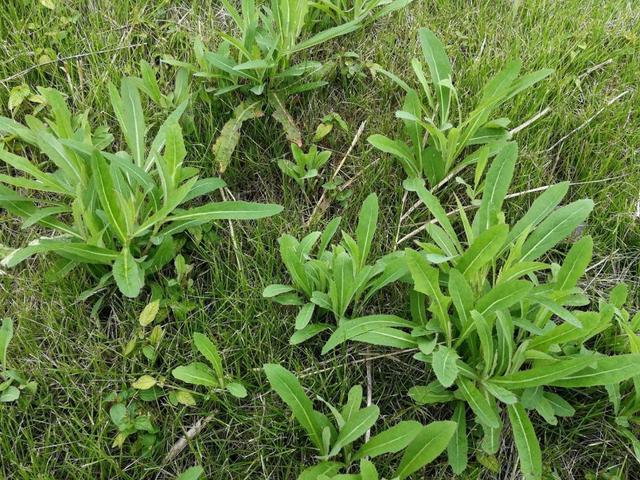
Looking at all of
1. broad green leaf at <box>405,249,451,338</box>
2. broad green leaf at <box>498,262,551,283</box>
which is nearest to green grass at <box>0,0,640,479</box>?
broad green leaf at <box>405,249,451,338</box>

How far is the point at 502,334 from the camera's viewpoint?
1.68 metres

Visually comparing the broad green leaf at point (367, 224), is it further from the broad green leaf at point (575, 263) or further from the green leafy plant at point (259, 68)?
the broad green leaf at point (575, 263)

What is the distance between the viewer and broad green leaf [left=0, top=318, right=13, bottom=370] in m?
1.73

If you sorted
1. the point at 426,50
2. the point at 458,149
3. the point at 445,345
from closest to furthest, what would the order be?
the point at 445,345, the point at 458,149, the point at 426,50

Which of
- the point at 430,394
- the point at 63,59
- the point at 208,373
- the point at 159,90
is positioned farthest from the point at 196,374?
the point at 63,59

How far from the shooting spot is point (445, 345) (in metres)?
1.80

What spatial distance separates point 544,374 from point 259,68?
1.45 m

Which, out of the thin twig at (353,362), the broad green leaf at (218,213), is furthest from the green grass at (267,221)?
the broad green leaf at (218,213)

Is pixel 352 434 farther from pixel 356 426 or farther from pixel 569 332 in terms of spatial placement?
pixel 569 332

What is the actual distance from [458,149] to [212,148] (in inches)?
35.8

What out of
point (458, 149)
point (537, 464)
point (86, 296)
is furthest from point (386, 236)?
point (86, 296)

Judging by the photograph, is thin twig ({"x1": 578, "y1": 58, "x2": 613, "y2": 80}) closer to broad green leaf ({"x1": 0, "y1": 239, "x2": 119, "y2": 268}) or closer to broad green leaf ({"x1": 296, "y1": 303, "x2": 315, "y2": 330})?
broad green leaf ({"x1": 296, "y1": 303, "x2": 315, "y2": 330})

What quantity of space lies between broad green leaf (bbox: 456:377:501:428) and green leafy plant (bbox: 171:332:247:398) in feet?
2.06

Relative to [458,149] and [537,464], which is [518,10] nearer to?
[458,149]
